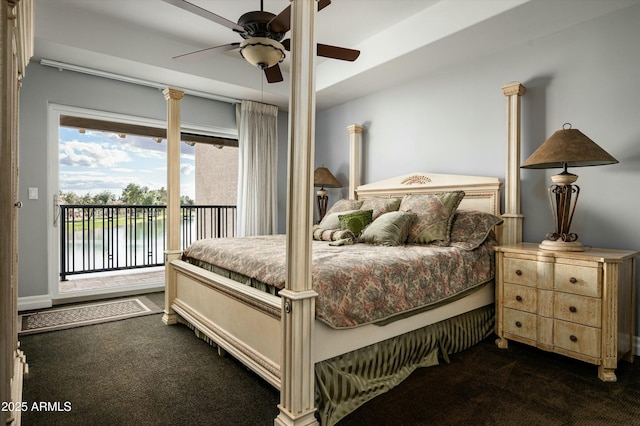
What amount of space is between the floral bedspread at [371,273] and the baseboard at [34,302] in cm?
206

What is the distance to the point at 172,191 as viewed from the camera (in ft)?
10.5

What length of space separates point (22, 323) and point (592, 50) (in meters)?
5.23

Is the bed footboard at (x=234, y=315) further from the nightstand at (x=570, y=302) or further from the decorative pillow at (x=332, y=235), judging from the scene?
the nightstand at (x=570, y=302)

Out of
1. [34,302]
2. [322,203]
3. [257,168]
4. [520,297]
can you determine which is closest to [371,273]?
[520,297]

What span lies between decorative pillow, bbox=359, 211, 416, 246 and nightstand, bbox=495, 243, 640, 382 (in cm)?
70

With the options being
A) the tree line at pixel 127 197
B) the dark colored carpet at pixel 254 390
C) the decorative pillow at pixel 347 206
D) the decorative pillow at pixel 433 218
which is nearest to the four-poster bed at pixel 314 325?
the dark colored carpet at pixel 254 390

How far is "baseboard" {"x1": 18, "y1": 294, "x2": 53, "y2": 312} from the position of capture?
3553 millimetres

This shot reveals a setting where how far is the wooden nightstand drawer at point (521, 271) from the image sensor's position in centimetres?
246

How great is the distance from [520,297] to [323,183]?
2.72 m

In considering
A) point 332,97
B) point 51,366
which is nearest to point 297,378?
point 51,366

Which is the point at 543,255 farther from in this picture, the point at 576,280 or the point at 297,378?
the point at 297,378

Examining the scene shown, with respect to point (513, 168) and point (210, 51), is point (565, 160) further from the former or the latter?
point (210, 51)

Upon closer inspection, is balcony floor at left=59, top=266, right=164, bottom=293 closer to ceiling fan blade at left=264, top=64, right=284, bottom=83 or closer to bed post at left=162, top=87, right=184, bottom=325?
bed post at left=162, top=87, right=184, bottom=325

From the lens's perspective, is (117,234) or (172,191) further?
(117,234)
